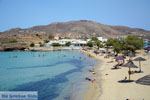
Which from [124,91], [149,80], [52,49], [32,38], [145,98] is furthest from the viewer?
[32,38]

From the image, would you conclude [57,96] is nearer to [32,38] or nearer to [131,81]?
[131,81]

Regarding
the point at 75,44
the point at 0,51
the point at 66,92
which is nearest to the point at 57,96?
the point at 66,92

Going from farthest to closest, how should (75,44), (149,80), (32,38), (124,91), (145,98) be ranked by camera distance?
(32,38), (75,44), (124,91), (145,98), (149,80)

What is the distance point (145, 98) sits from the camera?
2162 cm

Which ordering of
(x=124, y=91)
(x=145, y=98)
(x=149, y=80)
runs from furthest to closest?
1. (x=124, y=91)
2. (x=145, y=98)
3. (x=149, y=80)

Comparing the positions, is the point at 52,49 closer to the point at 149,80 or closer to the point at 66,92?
the point at 66,92

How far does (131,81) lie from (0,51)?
115582mm

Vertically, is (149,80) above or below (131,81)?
above

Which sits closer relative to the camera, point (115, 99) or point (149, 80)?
point (149, 80)

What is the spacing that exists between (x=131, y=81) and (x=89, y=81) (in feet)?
23.0

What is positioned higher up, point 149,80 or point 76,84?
point 149,80

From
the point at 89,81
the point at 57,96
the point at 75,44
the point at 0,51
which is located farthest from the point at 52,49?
the point at 57,96

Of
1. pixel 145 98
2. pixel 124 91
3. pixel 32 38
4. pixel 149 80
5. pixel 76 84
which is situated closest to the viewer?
pixel 149 80

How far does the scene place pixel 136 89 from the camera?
82.4 feet
